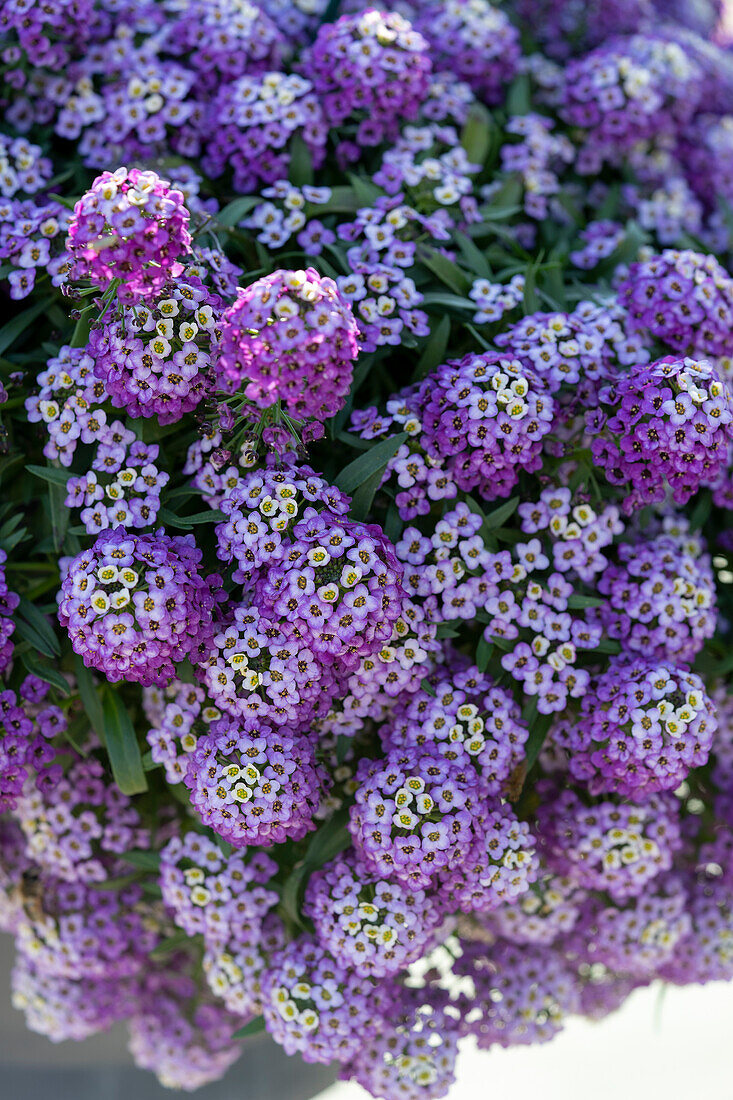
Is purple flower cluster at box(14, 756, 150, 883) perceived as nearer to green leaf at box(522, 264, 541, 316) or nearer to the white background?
green leaf at box(522, 264, 541, 316)

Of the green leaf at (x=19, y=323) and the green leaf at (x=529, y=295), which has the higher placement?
the green leaf at (x=19, y=323)

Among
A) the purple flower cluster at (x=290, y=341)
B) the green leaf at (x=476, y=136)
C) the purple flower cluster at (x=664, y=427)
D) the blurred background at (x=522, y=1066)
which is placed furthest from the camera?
the blurred background at (x=522, y=1066)

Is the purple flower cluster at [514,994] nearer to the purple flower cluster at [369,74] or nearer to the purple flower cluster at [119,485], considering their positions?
the purple flower cluster at [119,485]

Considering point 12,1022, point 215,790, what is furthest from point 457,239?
point 12,1022

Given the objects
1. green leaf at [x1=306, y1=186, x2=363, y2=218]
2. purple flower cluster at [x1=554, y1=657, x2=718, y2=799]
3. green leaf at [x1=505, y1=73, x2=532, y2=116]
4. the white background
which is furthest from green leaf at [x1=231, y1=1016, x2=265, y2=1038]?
green leaf at [x1=505, y1=73, x2=532, y2=116]

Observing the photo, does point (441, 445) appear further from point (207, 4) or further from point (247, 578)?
point (207, 4)

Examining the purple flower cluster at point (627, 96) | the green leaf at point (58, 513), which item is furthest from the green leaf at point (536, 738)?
the purple flower cluster at point (627, 96)
